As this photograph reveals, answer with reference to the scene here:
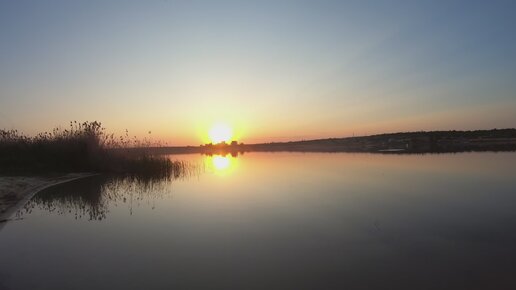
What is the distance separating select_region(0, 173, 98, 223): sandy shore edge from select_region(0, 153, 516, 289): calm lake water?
65 cm

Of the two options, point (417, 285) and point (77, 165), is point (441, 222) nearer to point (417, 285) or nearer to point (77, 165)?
point (417, 285)

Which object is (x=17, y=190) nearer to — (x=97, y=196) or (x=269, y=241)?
(x=97, y=196)

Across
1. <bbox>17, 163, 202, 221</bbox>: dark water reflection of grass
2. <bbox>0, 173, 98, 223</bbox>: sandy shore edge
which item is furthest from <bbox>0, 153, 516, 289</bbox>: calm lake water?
<bbox>0, 173, 98, 223</bbox>: sandy shore edge

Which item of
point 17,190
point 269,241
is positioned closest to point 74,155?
point 17,190

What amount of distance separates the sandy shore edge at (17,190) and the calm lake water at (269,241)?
650 millimetres

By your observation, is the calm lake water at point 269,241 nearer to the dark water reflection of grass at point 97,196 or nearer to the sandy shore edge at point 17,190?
the dark water reflection of grass at point 97,196

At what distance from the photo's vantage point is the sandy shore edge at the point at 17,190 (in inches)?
619

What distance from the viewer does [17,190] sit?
19922 mm

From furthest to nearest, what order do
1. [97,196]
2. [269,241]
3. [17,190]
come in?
1. [97,196]
2. [17,190]
3. [269,241]

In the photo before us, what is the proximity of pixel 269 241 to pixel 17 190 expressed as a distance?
15825mm

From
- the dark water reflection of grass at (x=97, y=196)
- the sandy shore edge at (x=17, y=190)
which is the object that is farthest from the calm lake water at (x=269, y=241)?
the sandy shore edge at (x=17, y=190)

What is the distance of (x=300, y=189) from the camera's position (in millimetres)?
22953

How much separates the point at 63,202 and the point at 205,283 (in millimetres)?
13691

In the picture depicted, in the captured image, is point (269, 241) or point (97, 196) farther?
point (97, 196)
